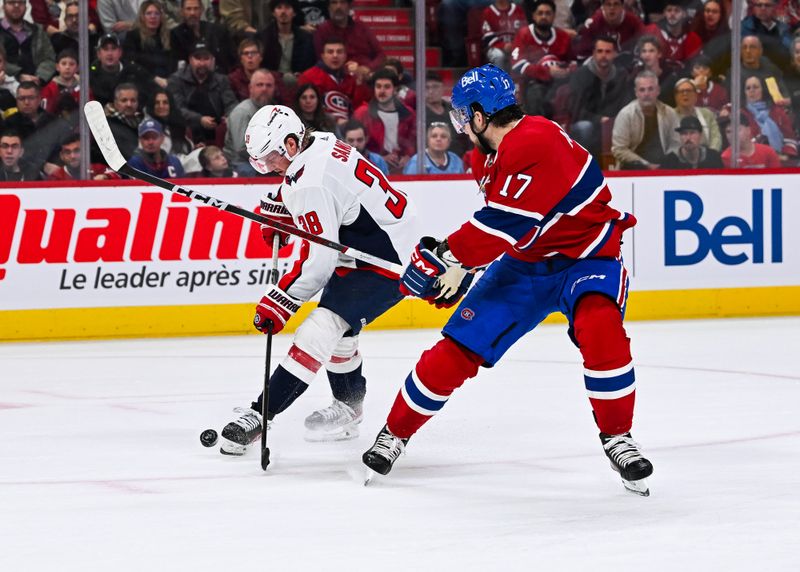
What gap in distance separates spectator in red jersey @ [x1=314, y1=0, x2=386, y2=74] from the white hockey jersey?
12.0 feet

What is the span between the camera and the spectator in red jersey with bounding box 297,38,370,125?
322 inches

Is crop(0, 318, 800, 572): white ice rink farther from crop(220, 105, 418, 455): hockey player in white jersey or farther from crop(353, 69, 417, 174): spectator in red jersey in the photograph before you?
crop(353, 69, 417, 174): spectator in red jersey

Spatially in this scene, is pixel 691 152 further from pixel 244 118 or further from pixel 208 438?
pixel 208 438

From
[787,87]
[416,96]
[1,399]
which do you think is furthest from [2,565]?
[787,87]

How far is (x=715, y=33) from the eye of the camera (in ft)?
29.0

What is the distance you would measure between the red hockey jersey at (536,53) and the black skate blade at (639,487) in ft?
17.0

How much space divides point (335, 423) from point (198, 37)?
3745 millimetres

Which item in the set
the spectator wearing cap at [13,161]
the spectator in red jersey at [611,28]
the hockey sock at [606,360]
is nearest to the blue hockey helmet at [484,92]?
the hockey sock at [606,360]

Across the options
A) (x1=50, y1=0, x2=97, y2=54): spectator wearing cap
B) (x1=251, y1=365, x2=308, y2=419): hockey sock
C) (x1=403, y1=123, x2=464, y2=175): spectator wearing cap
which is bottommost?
(x1=403, y1=123, x2=464, y2=175): spectator wearing cap

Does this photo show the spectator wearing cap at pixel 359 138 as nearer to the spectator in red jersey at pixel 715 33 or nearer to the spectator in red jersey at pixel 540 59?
the spectator in red jersey at pixel 540 59

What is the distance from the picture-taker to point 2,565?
2951mm

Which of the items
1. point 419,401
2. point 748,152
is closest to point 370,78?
point 748,152

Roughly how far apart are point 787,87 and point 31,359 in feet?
16.4

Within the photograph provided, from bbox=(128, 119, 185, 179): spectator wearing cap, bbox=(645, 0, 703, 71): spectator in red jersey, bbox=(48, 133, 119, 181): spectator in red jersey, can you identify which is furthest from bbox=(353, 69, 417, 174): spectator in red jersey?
bbox=(645, 0, 703, 71): spectator in red jersey
